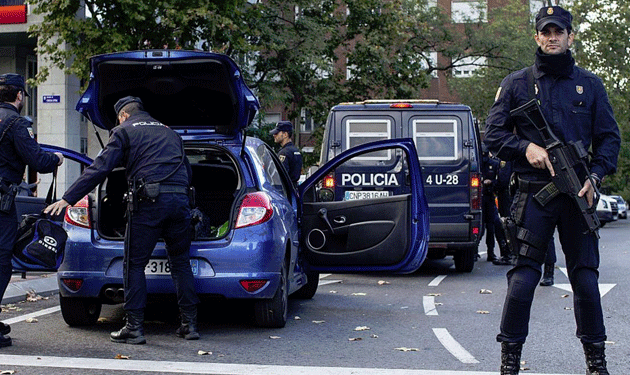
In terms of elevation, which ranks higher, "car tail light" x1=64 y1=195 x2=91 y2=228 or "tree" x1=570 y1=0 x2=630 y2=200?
"tree" x1=570 y1=0 x2=630 y2=200

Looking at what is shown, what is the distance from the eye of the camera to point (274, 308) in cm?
782

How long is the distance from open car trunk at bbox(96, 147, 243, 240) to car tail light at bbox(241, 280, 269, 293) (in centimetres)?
44

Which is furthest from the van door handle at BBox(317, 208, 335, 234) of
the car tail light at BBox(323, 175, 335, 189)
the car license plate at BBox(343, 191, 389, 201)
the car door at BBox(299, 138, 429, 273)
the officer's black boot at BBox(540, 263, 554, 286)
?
the car tail light at BBox(323, 175, 335, 189)

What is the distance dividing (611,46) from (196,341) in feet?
141

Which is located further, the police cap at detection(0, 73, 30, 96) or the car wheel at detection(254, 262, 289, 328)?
the car wheel at detection(254, 262, 289, 328)

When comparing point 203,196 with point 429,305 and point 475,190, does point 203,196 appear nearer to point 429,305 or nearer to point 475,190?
point 429,305

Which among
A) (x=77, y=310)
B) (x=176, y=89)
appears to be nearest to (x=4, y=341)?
(x=77, y=310)

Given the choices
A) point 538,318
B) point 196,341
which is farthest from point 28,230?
point 538,318

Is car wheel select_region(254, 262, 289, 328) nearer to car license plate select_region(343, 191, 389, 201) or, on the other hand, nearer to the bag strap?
the bag strap

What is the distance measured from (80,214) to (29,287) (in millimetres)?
2974

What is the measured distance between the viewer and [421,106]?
535 inches

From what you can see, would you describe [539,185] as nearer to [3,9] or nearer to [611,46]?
[3,9]

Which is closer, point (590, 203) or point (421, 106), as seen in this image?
point (590, 203)

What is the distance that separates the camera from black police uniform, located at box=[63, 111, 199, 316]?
283 inches
